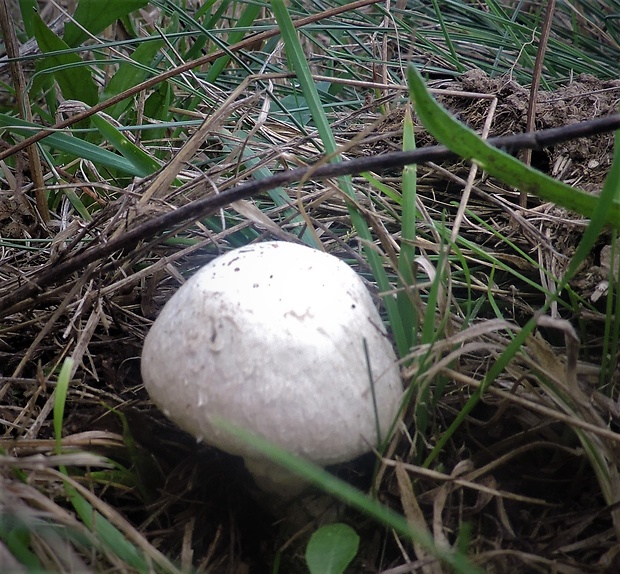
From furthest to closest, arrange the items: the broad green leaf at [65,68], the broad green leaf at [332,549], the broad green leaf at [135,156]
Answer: the broad green leaf at [65,68] < the broad green leaf at [135,156] < the broad green leaf at [332,549]

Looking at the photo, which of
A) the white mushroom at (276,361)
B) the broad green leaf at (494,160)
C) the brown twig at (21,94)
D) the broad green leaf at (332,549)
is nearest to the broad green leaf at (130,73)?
the brown twig at (21,94)

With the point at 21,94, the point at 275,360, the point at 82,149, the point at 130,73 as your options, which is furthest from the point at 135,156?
the point at 275,360

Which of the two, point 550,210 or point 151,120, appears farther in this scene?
point 151,120

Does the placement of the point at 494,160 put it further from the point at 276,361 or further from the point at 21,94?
the point at 21,94

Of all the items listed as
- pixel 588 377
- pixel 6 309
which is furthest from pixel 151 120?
pixel 588 377

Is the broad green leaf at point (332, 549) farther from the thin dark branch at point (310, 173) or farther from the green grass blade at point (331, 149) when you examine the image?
the thin dark branch at point (310, 173)

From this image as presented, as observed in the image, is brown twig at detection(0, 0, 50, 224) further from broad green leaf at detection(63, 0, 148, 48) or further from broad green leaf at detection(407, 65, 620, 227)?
broad green leaf at detection(407, 65, 620, 227)

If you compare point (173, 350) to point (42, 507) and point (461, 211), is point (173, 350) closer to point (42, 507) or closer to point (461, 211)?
point (42, 507)
